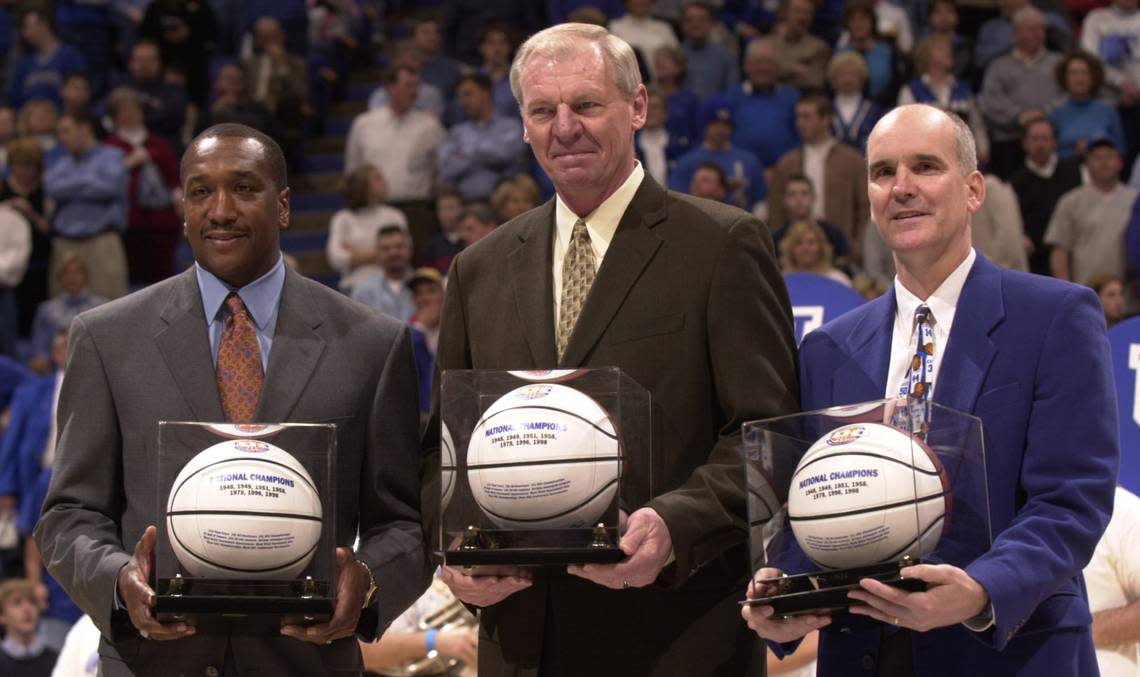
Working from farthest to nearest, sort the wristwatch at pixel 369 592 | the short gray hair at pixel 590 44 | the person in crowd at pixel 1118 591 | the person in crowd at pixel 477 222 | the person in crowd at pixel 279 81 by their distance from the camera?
the person in crowd at pixel 279 81 < the person in crowd at pixel 477 222 < the person in crowd at pixel 1118 591 < the short gray hair at pixel 590 44 < the wristwatch at pixel 369 592

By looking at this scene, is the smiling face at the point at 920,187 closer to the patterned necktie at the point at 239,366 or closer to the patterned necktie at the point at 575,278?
the patterned necktie at the point at 575,278

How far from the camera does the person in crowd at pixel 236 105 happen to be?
41.7 ft

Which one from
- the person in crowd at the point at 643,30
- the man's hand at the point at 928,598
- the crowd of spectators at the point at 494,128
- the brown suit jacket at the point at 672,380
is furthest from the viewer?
the person in crowd at the point at 643,30

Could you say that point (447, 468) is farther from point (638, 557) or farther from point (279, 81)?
point (279, 81)

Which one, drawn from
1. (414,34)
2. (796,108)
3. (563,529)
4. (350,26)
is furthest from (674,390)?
(350,26)

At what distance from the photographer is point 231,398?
3771mm

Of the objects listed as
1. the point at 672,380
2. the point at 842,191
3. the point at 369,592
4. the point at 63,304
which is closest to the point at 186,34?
the point at 63,304

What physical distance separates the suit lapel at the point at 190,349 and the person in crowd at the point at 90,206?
28.2 feet

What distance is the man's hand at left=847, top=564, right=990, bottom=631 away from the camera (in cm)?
309

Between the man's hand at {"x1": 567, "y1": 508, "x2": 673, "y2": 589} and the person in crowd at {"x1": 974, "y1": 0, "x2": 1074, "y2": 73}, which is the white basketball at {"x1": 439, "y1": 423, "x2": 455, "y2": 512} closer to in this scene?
the man's hand at {"x1": 567, "y1": 508, "x2": 673, "y2": 589}

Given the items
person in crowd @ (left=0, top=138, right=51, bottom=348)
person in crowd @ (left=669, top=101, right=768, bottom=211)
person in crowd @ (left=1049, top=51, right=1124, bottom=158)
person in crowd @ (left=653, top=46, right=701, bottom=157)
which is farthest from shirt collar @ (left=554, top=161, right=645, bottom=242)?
person in crowd @ (left=0, top=138, right=51, bottom=348)

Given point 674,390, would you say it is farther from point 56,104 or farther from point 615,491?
point 56,104

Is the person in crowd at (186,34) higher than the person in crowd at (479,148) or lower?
higher

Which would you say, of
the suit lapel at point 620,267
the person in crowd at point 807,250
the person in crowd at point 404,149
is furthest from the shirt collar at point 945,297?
the person in crowd at point 404,149
